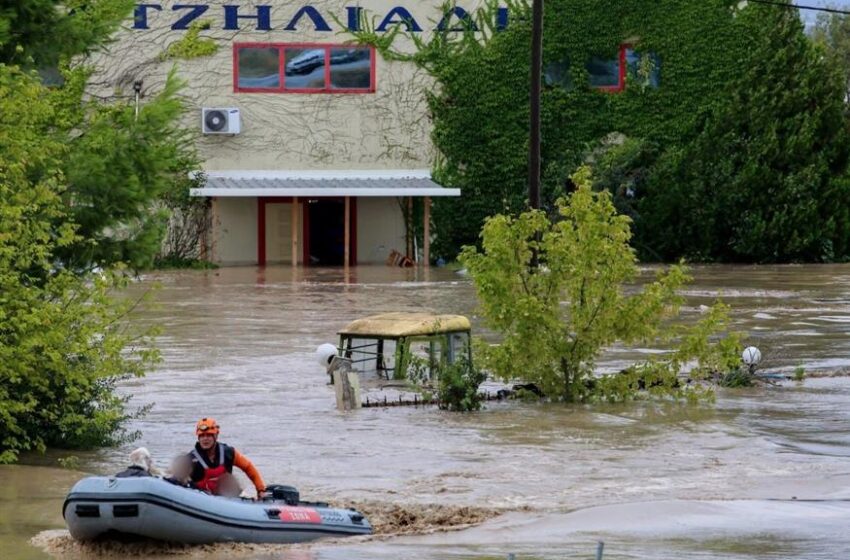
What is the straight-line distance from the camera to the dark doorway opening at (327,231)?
173 feet

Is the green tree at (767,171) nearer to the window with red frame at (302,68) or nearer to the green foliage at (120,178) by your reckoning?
the window with red frame at (302,68)

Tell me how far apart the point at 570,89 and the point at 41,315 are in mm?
36238

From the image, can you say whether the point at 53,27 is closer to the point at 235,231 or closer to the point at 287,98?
the point at 287,98

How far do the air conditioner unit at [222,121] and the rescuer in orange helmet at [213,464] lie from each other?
121 ft

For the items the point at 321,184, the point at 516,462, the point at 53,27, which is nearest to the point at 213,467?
the point at 516,462

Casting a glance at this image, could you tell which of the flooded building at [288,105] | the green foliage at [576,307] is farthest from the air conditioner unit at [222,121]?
the green foliage at [576,307]

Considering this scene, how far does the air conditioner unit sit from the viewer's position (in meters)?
50.7

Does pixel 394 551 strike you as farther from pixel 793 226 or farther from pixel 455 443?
pixel 793 226

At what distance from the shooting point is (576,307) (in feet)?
73.2

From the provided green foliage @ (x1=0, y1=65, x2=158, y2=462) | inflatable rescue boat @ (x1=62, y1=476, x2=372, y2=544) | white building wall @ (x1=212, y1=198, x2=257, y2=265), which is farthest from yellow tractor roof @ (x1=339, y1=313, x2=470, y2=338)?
white building wall @ (x1=212, y1=198, x2=257, y2=265)

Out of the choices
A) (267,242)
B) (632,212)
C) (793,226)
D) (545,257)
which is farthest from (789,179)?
(545,257)

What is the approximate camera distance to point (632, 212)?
50.4m

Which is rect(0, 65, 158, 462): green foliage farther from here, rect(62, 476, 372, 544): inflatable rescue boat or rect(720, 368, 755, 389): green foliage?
rect(720, 368, 755, 389): green foliage

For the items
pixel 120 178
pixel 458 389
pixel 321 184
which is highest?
pixel 120 178
